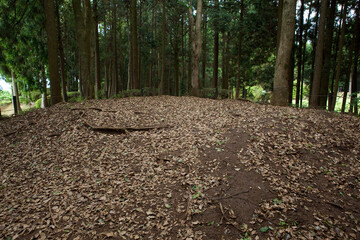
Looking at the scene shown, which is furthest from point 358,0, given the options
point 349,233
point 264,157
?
point 349,233

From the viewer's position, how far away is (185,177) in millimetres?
4766

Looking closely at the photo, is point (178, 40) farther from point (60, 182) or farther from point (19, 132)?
point (60, 182)

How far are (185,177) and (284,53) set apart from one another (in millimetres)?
7249

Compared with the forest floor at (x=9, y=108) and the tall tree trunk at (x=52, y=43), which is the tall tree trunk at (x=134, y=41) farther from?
the forest floor at (x=9, y=108)

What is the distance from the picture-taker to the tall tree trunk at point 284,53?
865cm

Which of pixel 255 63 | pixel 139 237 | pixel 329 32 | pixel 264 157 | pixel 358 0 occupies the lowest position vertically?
pixel 139 237

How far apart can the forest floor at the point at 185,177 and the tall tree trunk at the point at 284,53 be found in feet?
6.54

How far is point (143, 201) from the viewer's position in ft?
13.8

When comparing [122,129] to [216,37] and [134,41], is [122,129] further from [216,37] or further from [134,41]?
[216,37]

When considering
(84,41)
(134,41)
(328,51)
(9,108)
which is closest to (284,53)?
(328,51)

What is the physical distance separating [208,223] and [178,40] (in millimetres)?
20770

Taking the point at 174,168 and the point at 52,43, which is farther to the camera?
the point at 52,43

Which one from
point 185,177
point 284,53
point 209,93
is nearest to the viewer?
point 185,177

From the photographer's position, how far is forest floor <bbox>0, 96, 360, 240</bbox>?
A: 366cm
